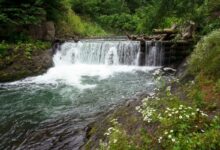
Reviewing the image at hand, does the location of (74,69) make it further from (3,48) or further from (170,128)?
(170,128)

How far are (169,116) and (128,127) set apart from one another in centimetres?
151

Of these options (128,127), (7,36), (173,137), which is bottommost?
(128,127)

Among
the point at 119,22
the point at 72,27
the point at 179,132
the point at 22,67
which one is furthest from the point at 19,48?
the point at 119,22

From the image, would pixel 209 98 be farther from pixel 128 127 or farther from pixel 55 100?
pixel 55 100

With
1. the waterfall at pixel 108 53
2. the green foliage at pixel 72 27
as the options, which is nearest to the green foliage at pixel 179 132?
the waterfall at pixel 108 53

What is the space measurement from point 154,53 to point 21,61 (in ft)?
21.7

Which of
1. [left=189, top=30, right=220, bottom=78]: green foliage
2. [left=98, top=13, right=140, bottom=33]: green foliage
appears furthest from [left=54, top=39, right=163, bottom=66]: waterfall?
[left=98, top=13, right=140, bottom=33]: green foliage

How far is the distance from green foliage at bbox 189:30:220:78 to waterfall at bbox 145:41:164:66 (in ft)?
25.2

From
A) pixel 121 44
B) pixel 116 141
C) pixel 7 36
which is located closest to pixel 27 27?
pixel 7 36

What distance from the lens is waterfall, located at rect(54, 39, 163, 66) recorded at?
55.8ft

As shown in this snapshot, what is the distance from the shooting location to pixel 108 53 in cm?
1805

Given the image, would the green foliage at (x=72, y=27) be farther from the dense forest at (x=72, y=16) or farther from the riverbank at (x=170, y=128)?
the riverbank at (x=170, y=128)

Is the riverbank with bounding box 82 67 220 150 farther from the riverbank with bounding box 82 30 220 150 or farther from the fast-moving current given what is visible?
the fast-moving current

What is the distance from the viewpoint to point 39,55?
55.2 feet
